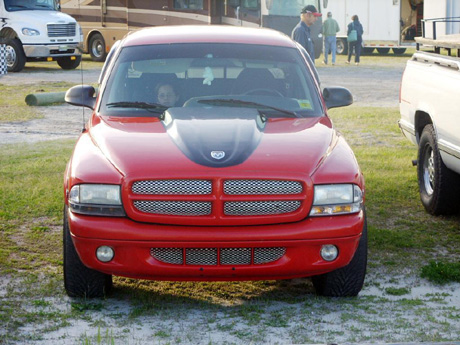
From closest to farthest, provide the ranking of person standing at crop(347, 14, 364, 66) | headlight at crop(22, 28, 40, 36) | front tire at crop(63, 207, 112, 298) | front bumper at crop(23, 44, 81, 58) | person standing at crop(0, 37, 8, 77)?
front tire at crop(63, 207, 112, 298)
person standing at crop(0, 37, 8, 77)
headlight at crop(22, 28, 40, 36)
front bumper at crop(23, 44, 81, 58)
person standing at crop(347, 14, 364, 66)

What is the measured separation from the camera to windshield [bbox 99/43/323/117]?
20.6 feet

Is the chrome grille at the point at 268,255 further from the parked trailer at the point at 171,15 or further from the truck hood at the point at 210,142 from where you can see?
the parked trailer at the point at 171,15

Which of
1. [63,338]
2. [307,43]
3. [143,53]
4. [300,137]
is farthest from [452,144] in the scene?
[307,43]

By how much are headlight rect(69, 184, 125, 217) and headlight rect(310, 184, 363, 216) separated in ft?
3.66

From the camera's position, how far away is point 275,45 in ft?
22.3

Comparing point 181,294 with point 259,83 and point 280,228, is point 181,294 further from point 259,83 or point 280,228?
point 259,83

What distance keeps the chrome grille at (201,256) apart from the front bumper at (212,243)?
0.02m

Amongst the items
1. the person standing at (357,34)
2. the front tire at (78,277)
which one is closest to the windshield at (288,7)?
the person standing at (357,34)

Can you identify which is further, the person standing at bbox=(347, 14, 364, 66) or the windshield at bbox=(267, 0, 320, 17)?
the person standing at bbox=(347, 14, 364, 66)

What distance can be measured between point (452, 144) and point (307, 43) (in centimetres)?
735

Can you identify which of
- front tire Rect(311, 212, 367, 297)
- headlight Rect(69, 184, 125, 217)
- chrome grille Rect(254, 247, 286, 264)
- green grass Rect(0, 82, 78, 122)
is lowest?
front tire Rect(311, 212, 367, 297)

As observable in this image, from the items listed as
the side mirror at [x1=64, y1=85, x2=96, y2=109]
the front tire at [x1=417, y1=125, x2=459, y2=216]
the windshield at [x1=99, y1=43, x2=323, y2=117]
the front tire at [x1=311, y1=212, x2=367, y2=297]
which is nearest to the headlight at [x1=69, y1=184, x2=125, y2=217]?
the windshield at [x1=99, y1=43, x2=323, y2=117]

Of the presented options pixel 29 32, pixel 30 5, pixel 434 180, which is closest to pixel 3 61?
pixel 29 32

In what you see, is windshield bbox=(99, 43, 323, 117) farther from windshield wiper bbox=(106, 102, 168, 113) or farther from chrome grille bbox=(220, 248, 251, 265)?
chrome grille bbox=(220, 248, 251, 265)
